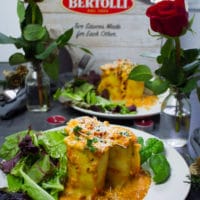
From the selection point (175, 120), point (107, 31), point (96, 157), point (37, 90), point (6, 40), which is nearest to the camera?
point (96, 157)

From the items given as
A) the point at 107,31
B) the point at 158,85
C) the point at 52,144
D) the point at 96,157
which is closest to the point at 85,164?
the point at 96,157

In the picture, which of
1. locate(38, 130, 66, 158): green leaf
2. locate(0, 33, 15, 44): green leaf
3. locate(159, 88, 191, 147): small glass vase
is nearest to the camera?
locate(38, 130, 66, 158): green leaf

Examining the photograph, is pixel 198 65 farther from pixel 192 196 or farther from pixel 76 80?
pixel 76 80

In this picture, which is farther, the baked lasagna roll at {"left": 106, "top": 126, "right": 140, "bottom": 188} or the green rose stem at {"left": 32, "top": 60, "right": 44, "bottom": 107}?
the green rose stem at {"left": 32, "top": 60, "right": 44, "bottom": 107}

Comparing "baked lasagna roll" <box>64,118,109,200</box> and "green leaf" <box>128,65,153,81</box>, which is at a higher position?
"green leaf" <box>128,65,153,81</box>

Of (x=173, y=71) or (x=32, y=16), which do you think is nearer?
(x=173, y=71)

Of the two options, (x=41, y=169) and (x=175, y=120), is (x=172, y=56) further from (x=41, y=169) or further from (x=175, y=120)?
(x=41, y=169)

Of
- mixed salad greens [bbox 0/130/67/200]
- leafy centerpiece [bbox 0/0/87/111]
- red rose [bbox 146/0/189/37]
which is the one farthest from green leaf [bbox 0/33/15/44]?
red rose [bbox 146/0/189/37]

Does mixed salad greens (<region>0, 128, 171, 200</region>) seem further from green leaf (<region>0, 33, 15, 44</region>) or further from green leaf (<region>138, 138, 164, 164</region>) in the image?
green leaf (<region>0, 33, 15, 44</region>)

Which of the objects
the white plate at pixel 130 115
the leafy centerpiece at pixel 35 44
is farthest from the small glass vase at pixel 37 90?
the white plate at pixel 130 115
